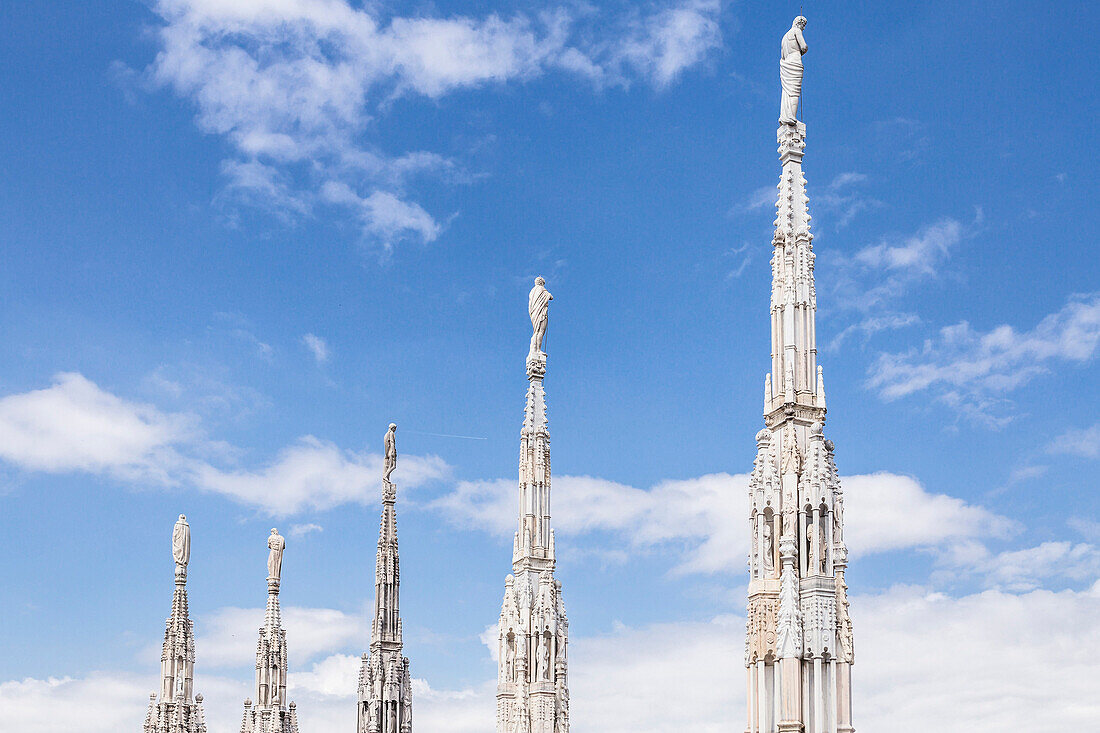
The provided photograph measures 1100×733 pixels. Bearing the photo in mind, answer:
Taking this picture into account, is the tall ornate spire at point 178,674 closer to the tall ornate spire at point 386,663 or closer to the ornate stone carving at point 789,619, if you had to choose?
the tall ornate spire at point 386,663

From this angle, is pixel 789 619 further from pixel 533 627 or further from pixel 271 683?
pixel 271 683

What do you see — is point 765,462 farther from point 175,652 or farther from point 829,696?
point 175,652

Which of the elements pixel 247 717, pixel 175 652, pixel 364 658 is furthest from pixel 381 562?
pixel 247 717

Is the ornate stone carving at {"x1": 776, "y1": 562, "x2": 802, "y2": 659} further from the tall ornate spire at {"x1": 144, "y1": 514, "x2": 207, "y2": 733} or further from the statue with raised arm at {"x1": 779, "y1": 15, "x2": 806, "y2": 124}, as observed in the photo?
the tall ornate spire at {"x1": 144, "y1": 514, "x2": 207, "y2": 733}

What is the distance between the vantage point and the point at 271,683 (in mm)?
48000

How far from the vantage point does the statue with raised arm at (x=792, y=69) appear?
20875 mm

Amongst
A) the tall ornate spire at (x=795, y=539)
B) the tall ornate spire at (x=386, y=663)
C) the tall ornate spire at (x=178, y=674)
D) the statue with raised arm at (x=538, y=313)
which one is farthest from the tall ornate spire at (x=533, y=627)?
the tall ornate spire at (x=178, y=674)

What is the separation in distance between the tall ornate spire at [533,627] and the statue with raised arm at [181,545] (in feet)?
56.1

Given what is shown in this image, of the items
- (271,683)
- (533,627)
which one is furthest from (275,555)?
(533,627)

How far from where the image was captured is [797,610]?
18.0 meters

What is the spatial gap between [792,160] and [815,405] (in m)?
3.96

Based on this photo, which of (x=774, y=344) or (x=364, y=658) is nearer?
(x=774, y=344)

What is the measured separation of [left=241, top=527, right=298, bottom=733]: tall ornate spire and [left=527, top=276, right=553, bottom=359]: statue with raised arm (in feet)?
66.5

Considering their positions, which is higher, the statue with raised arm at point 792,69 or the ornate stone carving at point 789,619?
the statue with raised arm at point 792,69
